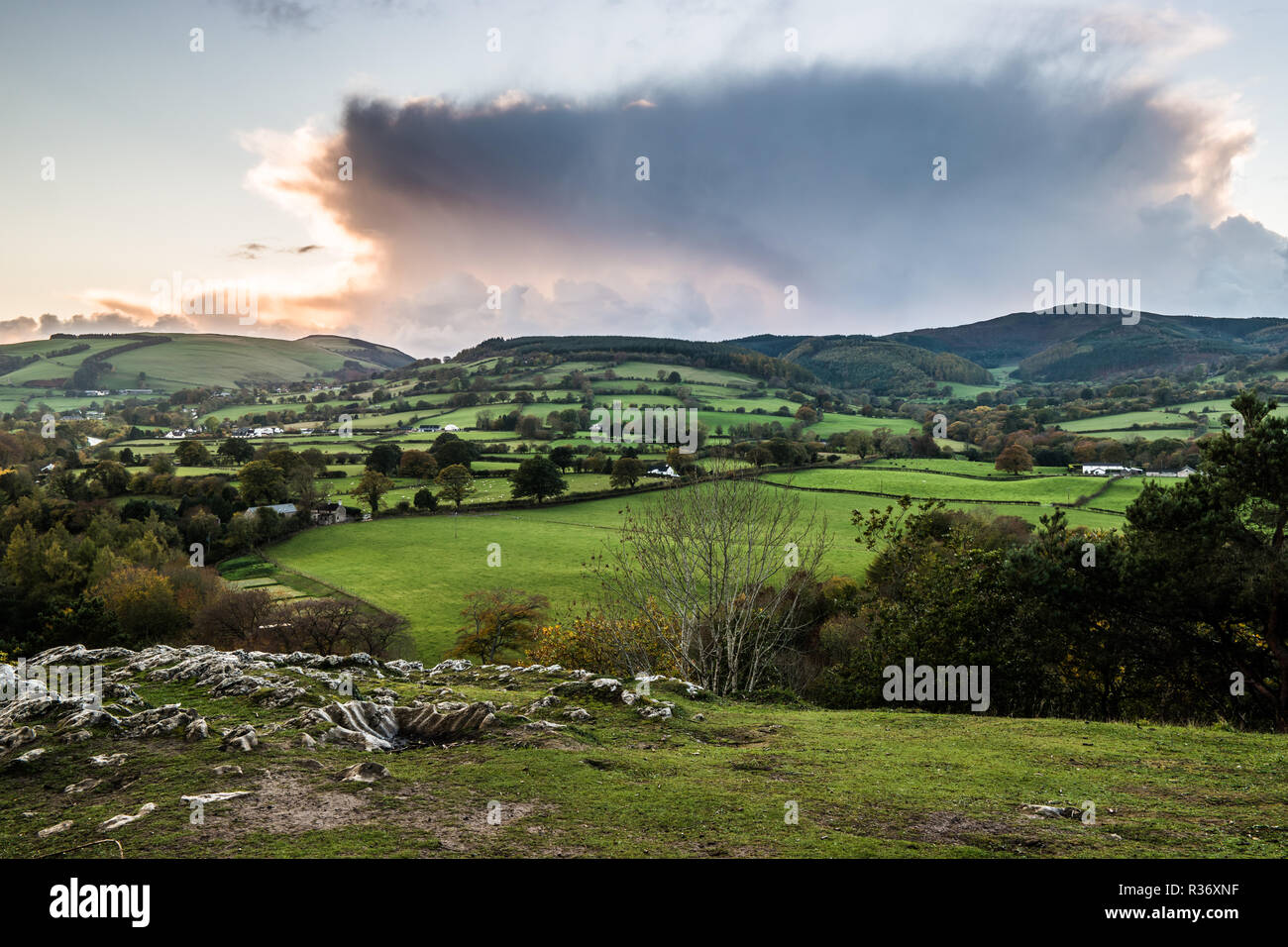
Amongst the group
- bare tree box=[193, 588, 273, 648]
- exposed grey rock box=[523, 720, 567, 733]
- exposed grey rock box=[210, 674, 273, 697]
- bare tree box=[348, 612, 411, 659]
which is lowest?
bare tree box=[348, 612, 411, 659]

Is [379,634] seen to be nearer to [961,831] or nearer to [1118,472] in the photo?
[961,831]

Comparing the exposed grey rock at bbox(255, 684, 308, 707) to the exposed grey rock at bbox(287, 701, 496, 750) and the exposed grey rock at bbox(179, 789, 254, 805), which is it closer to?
the exposed grey rock at bbox(287, 701, 496, 750)

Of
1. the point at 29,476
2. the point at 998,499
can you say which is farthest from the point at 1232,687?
the point at 29,476

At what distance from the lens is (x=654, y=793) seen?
9656 mm

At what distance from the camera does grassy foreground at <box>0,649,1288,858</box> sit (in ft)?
25.5

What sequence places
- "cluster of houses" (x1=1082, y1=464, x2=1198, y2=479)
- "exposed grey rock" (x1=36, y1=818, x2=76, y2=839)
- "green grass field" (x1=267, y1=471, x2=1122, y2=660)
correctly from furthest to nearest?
"cluster of houses" (x1=1082, y1=464, x2=1198, y2=479), "green grass field" (x1=267, y1=471, x2=1122, y2=660), "exposed grey rock" (x1=36, y1=818, x2=76, y2=839)

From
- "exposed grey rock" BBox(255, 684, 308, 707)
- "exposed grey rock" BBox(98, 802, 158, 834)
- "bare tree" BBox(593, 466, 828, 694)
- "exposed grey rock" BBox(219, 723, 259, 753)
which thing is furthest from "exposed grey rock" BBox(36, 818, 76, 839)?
"bare tree" BBox(593, 466, 828, 694)

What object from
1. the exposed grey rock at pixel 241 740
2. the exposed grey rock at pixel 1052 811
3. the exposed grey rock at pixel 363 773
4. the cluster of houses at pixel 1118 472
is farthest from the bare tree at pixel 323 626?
the cluster of houses at pixel 1118 472

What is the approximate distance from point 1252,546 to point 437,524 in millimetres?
77405

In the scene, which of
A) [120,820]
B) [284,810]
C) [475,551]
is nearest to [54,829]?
[120,820]

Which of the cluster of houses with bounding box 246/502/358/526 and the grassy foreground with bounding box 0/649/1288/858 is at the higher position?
the grassy foreground with bounding box 0/649/1288/858

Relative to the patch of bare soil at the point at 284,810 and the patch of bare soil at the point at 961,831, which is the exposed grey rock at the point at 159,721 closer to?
the patch of bare soil at the point at 284,810

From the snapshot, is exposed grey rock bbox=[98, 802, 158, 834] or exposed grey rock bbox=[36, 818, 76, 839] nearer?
exposed grey rock bbox=[36, 818, 76, 839]

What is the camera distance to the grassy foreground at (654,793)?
7770 millimetres
